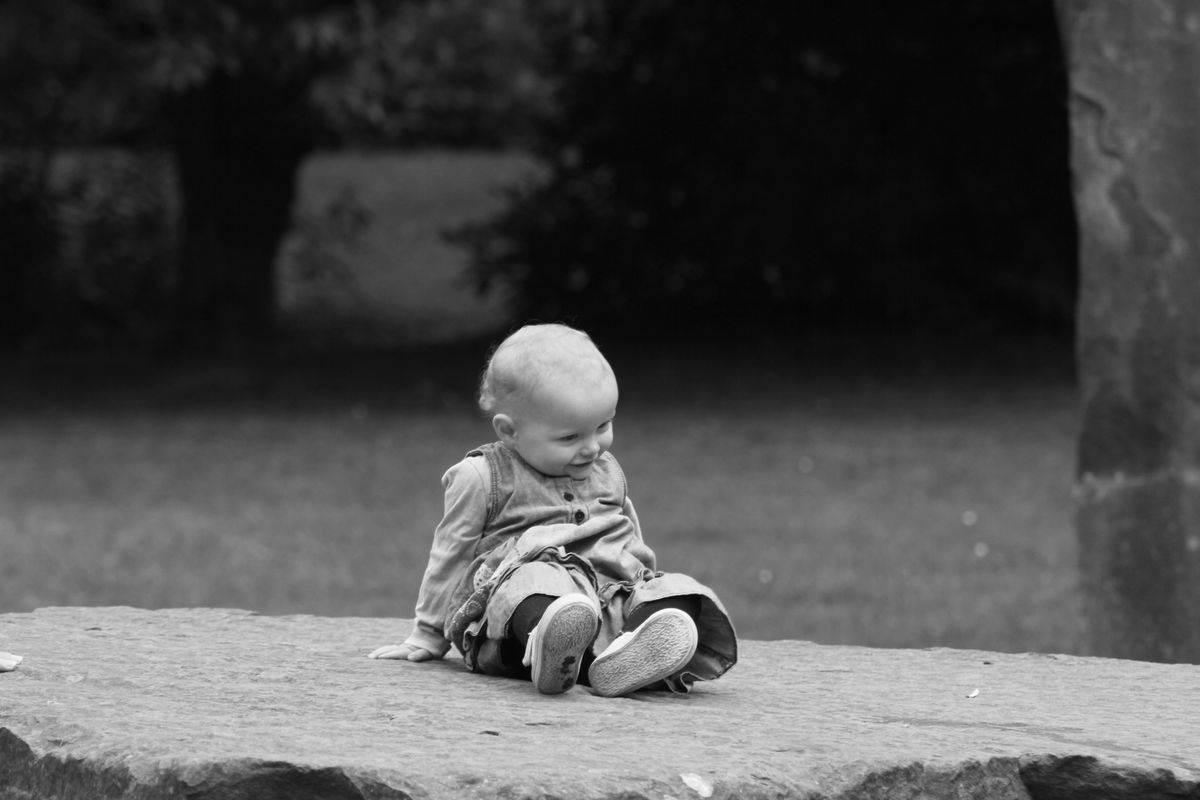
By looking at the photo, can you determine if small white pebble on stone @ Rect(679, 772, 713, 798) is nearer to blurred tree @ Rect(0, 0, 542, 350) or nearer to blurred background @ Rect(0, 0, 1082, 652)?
blurred background @ Rect(0, 0, 1082, 652)

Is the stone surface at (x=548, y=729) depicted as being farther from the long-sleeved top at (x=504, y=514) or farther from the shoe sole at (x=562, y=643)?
the long-sleeved top at (x=504, y=514)

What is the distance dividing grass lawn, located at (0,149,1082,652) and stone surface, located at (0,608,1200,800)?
2267 millimetres

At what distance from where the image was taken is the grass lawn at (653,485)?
24.7 feet

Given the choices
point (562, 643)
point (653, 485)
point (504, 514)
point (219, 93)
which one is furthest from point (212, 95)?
point (562, 643)

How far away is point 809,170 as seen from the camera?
13938mm

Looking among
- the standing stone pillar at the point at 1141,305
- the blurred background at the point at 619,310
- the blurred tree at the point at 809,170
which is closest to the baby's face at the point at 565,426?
the standing stone pillar at the point at 1141,305

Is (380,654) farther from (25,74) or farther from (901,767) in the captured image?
(25,74)

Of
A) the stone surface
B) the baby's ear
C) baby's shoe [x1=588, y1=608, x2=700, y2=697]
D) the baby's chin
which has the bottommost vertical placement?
the stone surface

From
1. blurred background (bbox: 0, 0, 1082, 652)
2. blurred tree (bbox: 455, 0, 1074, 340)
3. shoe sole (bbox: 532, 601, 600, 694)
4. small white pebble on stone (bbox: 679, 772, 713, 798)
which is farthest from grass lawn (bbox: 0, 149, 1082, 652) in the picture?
small white pebble on stone (bbox: 679, 772, 713, 798)

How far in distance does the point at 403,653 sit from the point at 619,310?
11053mm

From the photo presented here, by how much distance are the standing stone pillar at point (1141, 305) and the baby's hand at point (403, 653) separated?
2.57 metres

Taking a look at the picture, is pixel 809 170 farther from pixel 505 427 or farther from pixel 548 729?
pixel 548 729

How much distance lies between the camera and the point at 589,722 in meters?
3.45

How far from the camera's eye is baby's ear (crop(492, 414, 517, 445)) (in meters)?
3.89
